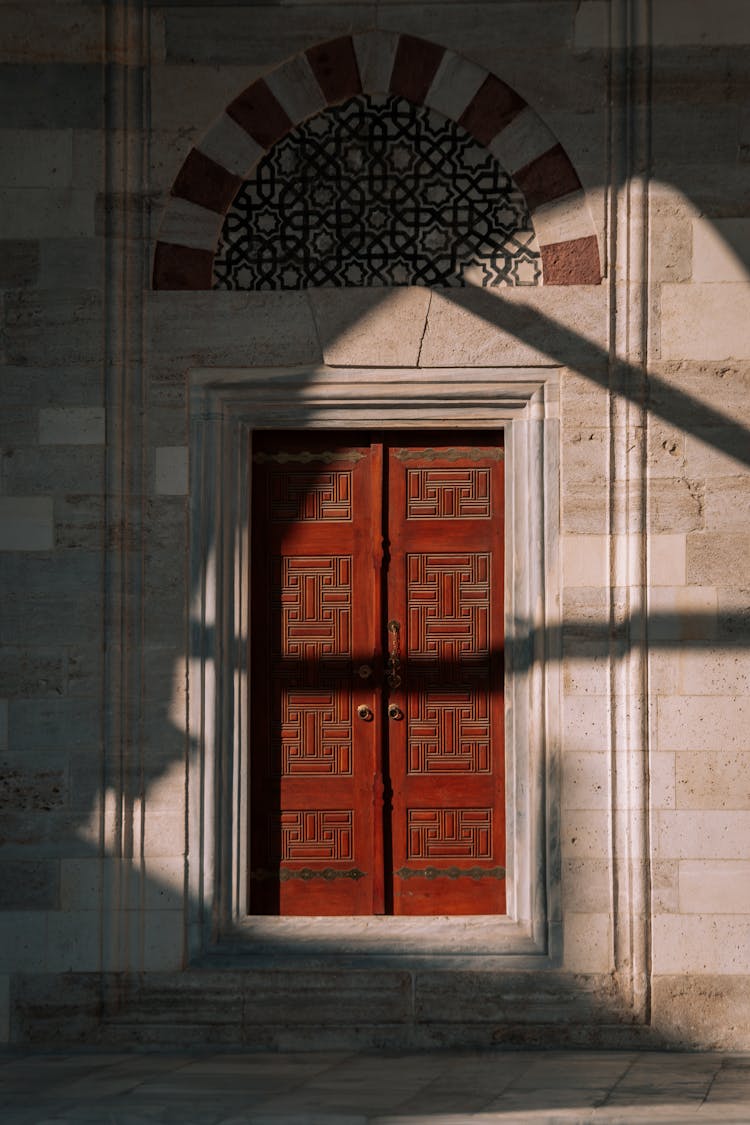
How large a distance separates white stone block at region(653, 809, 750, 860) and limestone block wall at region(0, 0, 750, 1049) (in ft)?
0.03

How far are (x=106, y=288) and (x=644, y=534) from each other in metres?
2.24

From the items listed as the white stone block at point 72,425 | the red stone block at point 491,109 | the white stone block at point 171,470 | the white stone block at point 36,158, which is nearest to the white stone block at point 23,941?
the white stone block at point 171,470

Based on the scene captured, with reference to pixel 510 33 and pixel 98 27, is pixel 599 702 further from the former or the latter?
pixel 98 27

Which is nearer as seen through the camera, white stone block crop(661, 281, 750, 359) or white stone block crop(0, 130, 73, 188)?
white stone block crop(661, 281, 750, 359)

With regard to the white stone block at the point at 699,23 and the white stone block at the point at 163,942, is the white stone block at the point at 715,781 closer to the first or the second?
the white stone block at the point at 163,942

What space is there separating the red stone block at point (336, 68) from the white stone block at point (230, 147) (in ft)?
1.14

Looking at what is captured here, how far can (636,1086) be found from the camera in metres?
4.86

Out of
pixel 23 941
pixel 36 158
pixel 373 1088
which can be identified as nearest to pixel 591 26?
pixel 36 158

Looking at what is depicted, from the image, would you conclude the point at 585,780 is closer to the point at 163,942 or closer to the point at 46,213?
the point at 163,942

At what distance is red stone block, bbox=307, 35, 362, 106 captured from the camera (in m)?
5.73

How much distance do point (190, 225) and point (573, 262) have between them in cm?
147

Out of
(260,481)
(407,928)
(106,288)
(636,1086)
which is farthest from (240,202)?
(636,1086)

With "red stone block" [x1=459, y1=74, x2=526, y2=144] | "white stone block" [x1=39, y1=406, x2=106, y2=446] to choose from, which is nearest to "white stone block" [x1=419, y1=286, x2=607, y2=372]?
"red stone block" [x1=459, y1=74, x2=526, y2=144]

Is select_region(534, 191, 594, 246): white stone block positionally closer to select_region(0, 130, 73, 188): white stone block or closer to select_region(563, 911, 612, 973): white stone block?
select_region(0, 130, 73, 188): white stone block
